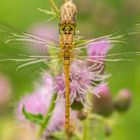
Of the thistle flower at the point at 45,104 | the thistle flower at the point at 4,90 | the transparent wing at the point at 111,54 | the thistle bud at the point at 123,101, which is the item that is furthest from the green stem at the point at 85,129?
the thistle flower at the point at 4,90

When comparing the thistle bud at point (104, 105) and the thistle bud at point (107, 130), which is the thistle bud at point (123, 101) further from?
the thistle bud at point (107, 130)

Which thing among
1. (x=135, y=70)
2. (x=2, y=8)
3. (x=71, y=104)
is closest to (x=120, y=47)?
(x=71, y=104)

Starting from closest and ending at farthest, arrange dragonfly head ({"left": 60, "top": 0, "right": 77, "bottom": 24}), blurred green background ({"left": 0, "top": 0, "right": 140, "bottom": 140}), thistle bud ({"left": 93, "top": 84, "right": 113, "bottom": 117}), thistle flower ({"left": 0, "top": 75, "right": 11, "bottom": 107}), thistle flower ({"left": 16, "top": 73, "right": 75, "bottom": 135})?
1. dragonfly head ({"left": 60, "top": 0, "right": 77, "bottom": 24})
2. thistle flower ({"left": 16, "top": 73, "right": 75, "bottom": 135})
3. thistle bud ({"left": 93, "top": 84, "right": 113, "bottom": 117})
4. thistle flower ({"left": 0, "top": 75, "right": 11, "bottom": 107})
5. blurred green background ({"left": 0, "top": 0, "right": 140, "bottom": 140})

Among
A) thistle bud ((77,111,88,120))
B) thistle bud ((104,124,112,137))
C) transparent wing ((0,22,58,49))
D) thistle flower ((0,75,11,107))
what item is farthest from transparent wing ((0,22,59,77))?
thistle flower ((0,75,11,107))

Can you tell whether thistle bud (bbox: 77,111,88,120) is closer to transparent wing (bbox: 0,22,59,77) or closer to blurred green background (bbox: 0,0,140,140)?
transparent wing (bbox: 0,22,59,77)

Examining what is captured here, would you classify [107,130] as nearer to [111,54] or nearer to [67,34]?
[111,54]

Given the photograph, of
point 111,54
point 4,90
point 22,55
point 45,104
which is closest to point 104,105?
point 45,104
